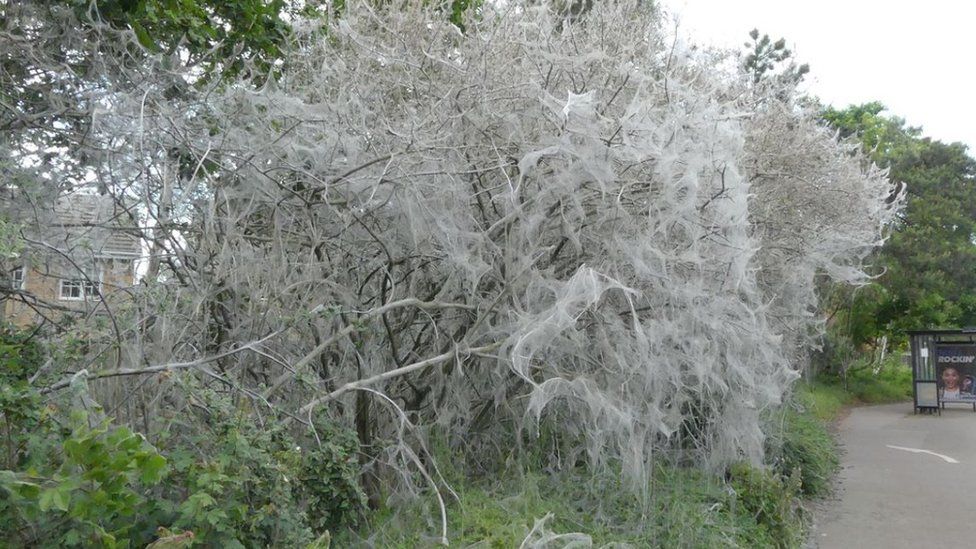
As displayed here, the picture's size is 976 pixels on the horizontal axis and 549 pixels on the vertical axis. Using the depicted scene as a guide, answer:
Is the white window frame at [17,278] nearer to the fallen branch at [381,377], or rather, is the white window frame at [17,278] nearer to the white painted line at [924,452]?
the fallen branch at [381,377]

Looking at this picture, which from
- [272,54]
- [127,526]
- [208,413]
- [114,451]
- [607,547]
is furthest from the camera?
[272,54]

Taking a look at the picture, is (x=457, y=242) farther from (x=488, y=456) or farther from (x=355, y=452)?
(x=488, y=456)

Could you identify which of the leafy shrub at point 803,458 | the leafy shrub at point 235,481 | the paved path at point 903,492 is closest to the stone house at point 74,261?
the leafy shrub at point 235,481

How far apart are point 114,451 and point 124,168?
2.74m

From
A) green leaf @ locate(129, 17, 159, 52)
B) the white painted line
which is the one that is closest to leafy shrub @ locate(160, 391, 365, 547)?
green leaf @ locate(129, 17, 159, 52)

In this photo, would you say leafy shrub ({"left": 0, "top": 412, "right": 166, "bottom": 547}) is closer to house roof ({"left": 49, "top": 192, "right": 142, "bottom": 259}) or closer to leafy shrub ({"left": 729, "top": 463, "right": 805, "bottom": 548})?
house roof ({"left": 49, "top": 192, "right": 142, "bottom": 259})

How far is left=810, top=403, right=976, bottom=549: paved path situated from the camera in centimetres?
813

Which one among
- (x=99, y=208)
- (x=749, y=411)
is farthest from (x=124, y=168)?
(x=749, y=411)

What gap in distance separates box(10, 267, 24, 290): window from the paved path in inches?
296

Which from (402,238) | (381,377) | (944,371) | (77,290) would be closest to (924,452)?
(944,371)

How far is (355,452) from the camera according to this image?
5.18 meters

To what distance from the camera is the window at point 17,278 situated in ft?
16.7

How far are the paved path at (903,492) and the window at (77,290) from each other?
23.2 ft

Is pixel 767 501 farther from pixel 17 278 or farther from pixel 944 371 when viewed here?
pixel 944 371
